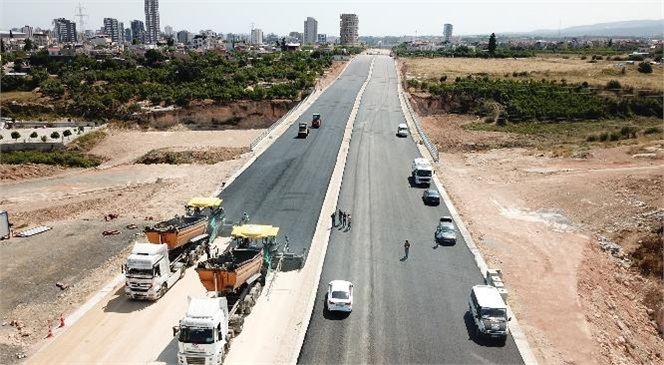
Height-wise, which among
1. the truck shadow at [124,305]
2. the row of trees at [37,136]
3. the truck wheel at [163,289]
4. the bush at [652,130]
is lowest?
the truck shadow at [124,305]

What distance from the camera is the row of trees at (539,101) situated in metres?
88.5

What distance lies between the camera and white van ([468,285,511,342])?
78.4ft

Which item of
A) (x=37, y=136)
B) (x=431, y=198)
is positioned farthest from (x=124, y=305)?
(x=37, y=136)

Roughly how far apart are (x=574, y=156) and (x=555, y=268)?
32.2 metres

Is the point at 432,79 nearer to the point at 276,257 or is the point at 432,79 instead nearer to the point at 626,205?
the point at 626,205

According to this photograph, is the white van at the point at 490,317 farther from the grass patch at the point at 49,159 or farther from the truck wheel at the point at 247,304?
the grass patch at the point at 49,159

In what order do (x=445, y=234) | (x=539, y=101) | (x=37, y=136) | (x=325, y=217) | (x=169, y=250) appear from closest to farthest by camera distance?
(x=169, y=250) < (x=445, y=234) < (x=325, y=217) < (x=37, y=136) < (x=539, y=101)

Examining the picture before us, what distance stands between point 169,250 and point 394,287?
1261 cm

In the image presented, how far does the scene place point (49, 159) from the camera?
64.7 m

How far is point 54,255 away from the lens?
112ft

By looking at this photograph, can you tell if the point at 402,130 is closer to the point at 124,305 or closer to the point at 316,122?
the point at 316,122

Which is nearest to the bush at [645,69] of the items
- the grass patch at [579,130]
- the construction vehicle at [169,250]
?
the grass patch at [579,130]

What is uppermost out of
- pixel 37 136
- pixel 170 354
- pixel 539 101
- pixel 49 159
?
pixel 539 101

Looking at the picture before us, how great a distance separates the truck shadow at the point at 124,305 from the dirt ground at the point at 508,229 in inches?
85.5
